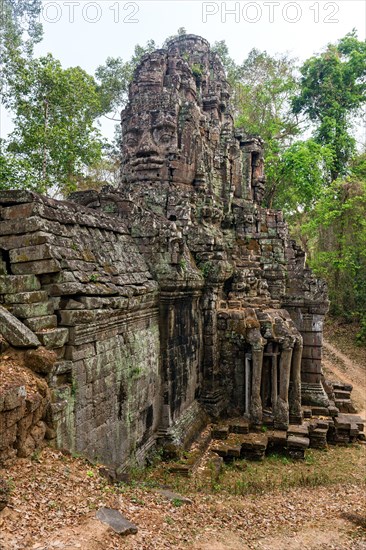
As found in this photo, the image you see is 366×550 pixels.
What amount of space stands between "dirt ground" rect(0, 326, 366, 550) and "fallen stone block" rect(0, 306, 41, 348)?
143 centimetres

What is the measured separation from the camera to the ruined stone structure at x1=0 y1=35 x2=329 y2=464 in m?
6.54

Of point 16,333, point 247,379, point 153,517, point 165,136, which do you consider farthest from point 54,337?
point 165,136

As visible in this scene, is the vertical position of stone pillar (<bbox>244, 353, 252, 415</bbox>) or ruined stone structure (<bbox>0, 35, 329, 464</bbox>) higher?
ruined stone structure (<bbox>0, 35, 329, 464</bbox>)

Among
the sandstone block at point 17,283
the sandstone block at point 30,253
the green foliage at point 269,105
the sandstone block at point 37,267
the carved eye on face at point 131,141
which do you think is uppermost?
the green foliage at point 269,105

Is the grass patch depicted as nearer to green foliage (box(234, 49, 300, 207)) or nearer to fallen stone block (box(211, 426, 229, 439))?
fallen stone block (box(211, 426, 229, 439))

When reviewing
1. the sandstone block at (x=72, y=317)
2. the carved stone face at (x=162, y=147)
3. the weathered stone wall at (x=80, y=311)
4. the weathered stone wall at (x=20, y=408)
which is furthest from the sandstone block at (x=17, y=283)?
the carved stone face at (x=162, y=147)

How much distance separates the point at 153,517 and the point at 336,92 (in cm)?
3042

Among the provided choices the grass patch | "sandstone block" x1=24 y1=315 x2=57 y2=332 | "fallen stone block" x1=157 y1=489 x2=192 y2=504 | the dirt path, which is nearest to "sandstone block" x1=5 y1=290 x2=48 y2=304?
"sandstone block" x1=24 y1=315 x2=57 y2=332

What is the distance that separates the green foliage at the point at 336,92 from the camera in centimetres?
2912

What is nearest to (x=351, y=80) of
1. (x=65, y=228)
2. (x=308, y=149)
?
(x=308, y=149)

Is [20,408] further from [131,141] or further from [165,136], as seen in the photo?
[131,141]

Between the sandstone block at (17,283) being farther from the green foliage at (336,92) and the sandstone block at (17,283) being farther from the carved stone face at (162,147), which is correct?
the green foliage at (336,92)

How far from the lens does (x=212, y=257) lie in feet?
42.7

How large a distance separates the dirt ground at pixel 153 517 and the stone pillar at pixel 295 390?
501 centimetres
